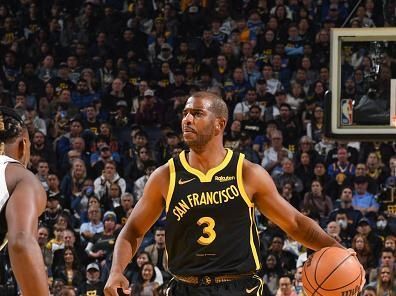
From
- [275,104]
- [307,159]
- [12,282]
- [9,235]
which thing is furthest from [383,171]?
[9,235]

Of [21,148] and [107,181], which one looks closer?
[21,148]

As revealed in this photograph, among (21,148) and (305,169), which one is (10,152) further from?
(305,169)

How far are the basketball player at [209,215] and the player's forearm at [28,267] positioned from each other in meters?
1.46

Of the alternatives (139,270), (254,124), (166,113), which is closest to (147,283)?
(139,270)

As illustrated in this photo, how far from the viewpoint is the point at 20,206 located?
12.2ft

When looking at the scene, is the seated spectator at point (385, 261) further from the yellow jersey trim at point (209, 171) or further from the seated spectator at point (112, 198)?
the yellow jersey trim at point (209, 171)

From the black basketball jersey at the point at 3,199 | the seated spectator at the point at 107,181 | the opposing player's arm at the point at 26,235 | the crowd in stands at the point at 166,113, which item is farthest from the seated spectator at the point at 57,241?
the opposing player's arm at the point at 26,235

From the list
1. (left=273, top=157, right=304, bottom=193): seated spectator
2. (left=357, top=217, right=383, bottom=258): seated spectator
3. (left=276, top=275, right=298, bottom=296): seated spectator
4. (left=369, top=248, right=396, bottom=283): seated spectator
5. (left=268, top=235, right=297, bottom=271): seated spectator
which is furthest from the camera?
(left=273, top=157, right=304, bottom=193): seated spectator

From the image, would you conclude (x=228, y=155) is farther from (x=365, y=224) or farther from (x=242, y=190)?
(x=365, y=224)

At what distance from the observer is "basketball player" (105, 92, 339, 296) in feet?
16.8

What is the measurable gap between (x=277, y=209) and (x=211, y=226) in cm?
41

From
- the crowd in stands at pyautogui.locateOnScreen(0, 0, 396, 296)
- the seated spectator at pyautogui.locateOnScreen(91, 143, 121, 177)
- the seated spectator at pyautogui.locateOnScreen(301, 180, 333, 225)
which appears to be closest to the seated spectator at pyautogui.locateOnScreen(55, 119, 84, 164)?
the crowd in stands at pyautogui.locateOnScreen(0, 0, 396, 296)

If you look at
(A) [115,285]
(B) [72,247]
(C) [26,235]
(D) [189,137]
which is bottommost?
(B) [72,247]

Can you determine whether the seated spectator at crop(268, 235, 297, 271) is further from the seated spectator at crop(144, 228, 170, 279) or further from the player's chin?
the player's chin
